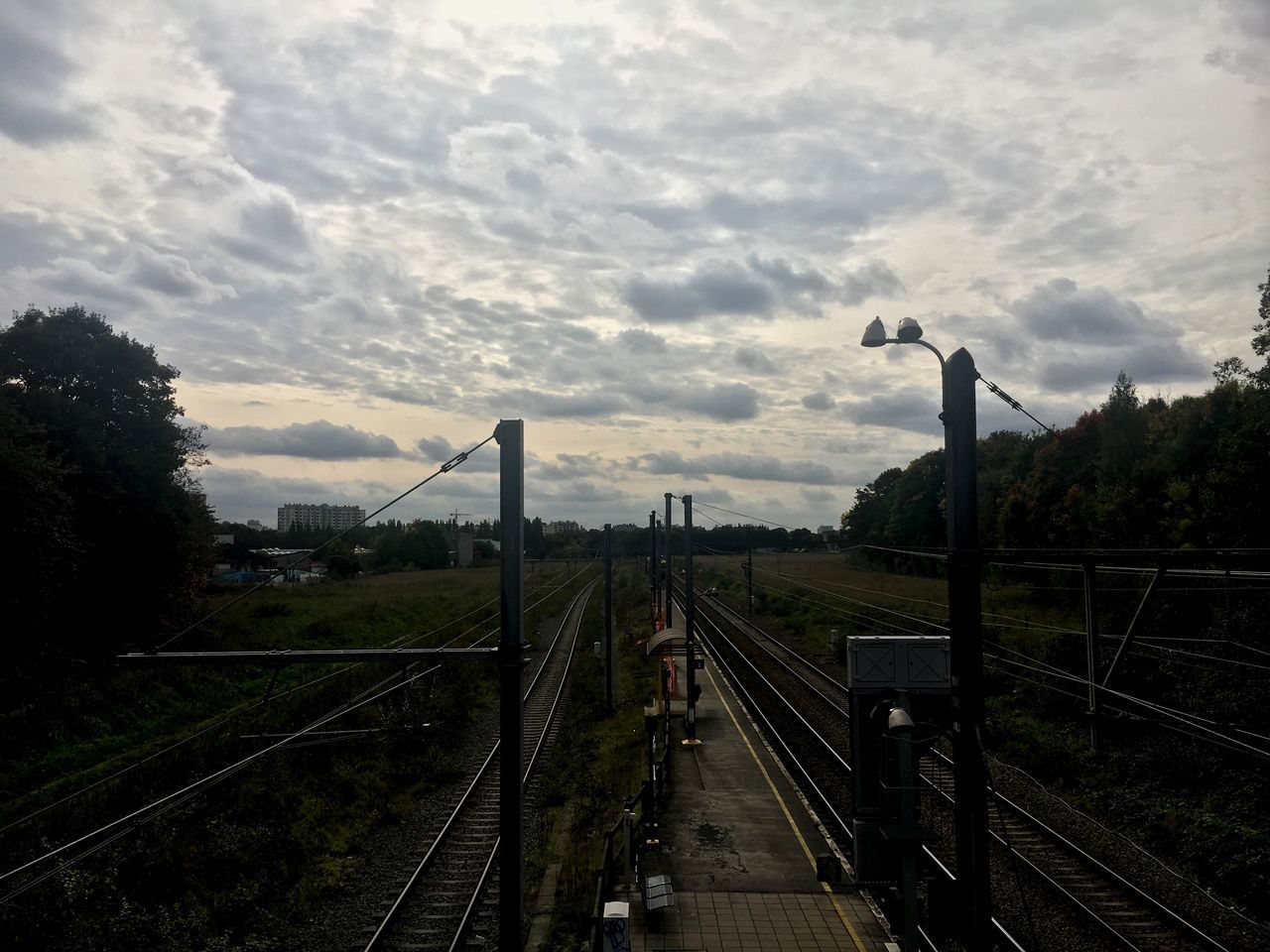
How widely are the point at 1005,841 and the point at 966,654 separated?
293 cm

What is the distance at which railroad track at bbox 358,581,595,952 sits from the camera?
39.6 ft

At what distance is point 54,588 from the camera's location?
22391 mm

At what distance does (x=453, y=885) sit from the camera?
1395cm

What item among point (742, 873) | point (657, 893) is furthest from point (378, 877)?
point (742, 873)

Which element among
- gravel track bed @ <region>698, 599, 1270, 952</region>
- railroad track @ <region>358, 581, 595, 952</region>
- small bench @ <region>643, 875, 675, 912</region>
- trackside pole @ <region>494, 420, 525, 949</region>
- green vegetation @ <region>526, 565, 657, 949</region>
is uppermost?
trackside pole @ <region>494, 420, 525, 949</region>

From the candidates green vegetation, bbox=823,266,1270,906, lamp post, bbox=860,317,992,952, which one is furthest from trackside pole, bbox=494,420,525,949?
green vegetation, bbox=823,266,1270,906

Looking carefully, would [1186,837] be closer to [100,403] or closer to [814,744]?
[814,744]

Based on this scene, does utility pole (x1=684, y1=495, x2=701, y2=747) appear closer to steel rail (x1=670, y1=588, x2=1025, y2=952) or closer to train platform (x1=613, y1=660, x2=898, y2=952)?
train platform (x1=613, y1=660, x2=898, y2=952)

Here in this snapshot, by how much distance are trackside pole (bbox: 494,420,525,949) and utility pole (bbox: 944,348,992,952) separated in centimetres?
402

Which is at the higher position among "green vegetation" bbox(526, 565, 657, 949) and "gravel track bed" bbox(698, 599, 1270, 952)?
"gravel track bed" bbox(698, 599, 1270, 952)

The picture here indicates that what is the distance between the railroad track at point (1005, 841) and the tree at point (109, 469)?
20.4 metres

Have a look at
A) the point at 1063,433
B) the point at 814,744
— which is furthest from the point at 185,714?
the point at 1063,433

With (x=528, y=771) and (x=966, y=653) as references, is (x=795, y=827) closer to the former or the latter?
(x=528, y=771)

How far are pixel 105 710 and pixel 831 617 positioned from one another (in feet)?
119
